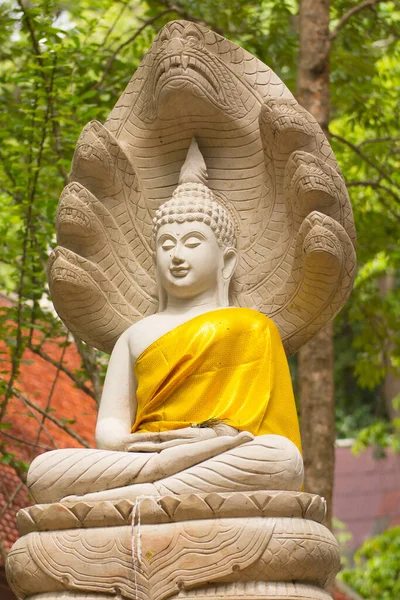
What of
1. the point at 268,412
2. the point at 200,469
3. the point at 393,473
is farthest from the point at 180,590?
the point at 393,473

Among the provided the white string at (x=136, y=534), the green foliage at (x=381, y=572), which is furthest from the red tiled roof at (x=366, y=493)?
the white string at (x=136, y=534)

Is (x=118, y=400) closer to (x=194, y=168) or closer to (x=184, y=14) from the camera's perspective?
(x=194, y=168)

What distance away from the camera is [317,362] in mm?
8523

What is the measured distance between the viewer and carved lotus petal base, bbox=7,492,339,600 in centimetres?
464

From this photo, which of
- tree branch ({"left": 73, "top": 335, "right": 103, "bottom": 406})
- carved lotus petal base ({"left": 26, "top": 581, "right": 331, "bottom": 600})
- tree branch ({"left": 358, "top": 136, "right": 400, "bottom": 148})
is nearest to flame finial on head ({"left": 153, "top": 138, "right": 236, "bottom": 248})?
carved lotus petal base ({"left": 26, "top": 581, "right": 331, "bottom": 600})

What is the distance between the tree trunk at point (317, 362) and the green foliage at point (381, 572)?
5544mm

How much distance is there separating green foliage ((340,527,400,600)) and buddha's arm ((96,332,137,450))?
8359mm

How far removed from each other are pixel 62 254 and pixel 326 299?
1.45 meters

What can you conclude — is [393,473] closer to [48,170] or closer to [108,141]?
[48,170]

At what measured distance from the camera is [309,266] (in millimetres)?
5773

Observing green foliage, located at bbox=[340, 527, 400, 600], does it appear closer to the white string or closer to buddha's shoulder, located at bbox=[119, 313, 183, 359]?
buddha's shoulder, located at bbox=[119, 313, 183, 359]

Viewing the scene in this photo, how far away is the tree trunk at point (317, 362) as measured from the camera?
822 centimetres

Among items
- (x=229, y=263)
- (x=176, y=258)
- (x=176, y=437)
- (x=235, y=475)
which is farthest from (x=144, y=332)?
(x=235, y=475)

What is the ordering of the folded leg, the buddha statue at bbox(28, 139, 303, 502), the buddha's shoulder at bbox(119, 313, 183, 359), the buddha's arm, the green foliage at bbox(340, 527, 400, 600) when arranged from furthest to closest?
1. the green foliage at bbox(340, 527, 400, 600)
2. the buddha's shoulder at bbox(119, 313, 183, 359)
3. the buddha's arm
4. the buddha statue at bbox(28, 139, 303, 502)
5. the folded leg
